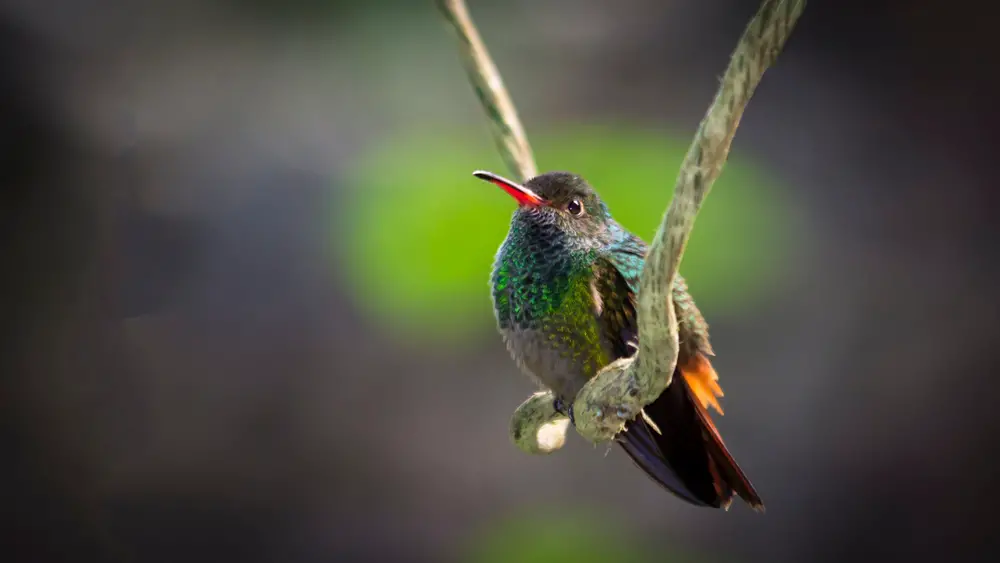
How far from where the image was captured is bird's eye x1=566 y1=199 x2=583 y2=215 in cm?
109

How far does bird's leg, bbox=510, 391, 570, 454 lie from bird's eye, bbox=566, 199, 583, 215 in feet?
0.77

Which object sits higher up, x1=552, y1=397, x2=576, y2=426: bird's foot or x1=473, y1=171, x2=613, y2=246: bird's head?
x1=473, y1=171, x2=613, y2=246: bird's head

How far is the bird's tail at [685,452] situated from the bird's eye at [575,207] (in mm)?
275

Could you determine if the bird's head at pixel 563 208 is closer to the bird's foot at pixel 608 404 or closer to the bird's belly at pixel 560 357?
the bird's belly at pixel 560 357

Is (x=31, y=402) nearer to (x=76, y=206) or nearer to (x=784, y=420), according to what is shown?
(x=76, y=206)

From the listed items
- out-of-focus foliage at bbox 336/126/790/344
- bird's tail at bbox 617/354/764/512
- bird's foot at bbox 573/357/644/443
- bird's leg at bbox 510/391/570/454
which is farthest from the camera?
out-of-focus foliage at bbox 336/126/790/344

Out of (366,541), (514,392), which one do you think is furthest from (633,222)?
(366,541)

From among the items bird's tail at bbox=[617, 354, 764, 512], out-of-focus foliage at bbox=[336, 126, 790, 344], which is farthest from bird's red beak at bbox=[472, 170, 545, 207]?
out-of-focus foliage at bbox=[336, 126, 790, 344]

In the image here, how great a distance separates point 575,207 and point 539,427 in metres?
0.28

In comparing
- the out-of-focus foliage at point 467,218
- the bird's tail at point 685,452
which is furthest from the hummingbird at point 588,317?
the out-of-focus foliage at point 467,218

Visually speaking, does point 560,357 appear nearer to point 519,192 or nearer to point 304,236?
point 519,192

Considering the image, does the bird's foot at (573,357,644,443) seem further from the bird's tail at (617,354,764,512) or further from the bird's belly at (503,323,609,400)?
the bird's belly at (503,323,609,400)

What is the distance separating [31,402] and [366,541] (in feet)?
4.56

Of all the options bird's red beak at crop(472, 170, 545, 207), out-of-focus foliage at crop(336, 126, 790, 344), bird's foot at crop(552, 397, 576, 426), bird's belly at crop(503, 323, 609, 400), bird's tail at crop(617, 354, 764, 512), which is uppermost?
out-of-focus foliage at crop(336, 126, 790, 344)
